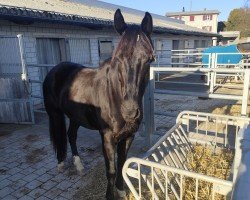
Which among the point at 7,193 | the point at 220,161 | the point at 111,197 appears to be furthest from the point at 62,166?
the point at 220,161

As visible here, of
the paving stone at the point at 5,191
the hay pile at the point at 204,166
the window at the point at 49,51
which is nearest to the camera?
the hay pile at the point at 204,166

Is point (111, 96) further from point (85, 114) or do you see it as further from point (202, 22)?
point (202, 22)

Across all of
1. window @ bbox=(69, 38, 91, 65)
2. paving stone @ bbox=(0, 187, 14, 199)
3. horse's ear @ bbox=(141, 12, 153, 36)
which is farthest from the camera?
window @ bbox=(69, 38, 91, 65)

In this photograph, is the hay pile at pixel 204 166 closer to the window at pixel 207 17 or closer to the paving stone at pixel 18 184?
the paving stone at pixel 18 184

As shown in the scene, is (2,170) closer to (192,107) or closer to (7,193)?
(7,193)

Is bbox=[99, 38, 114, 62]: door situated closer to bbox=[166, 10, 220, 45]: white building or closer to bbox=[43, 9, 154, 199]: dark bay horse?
bbox=[43, 9, 154, 199]: dark bay horse

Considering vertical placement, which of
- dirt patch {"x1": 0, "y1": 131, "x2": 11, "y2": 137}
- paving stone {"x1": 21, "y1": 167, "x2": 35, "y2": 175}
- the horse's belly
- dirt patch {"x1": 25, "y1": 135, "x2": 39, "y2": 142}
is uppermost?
the horse's belly

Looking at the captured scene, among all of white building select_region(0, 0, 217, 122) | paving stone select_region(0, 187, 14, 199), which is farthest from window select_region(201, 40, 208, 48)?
paving stone select_region(0, 187, 14, 199)

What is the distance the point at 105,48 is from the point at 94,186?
9.53 m

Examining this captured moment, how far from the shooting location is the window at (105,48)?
38.2 feet

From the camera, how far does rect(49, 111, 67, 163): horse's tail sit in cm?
393

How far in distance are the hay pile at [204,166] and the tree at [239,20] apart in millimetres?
57421

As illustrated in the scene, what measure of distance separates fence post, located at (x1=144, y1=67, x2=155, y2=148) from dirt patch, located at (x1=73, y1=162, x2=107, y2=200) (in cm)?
112

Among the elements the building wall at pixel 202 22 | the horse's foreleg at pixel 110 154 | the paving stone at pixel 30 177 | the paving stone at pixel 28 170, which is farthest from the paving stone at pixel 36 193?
the building wall at pixel 202 22
